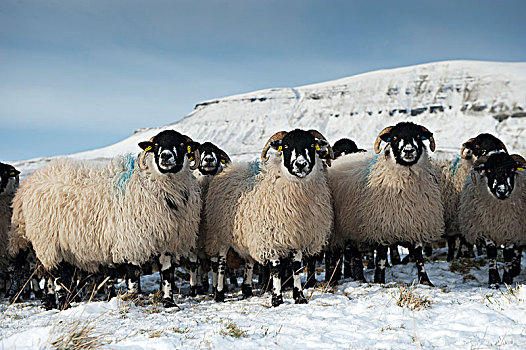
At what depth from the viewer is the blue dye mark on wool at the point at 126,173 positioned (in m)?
7.20

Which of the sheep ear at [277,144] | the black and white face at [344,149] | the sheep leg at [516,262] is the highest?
the sheep ear at [277,144]

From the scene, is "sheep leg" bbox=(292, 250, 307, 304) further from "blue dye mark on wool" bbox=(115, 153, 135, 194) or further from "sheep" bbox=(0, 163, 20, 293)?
"sheep" bbox=(0, 163, 20, 293)

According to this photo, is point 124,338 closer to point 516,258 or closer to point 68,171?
point 68,171

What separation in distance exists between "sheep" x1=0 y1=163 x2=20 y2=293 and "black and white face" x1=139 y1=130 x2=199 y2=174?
4008mm

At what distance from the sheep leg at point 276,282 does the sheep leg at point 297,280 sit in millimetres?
244

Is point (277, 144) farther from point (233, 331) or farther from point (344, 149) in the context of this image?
point (344, 149)

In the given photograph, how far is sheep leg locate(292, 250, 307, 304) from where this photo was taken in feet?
22.4

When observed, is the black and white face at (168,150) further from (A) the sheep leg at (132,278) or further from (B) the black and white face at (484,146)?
(B) the black and white face at (484,146)

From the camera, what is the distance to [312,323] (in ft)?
17.0

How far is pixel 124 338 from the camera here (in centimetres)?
436

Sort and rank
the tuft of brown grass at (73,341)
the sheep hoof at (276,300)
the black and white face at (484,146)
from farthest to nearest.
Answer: the black and white face at (484,146) < the sheep hoof at (276,300) < the tuft of brown grass at (73,341)

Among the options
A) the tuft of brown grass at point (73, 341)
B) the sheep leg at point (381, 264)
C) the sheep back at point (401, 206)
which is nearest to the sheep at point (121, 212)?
the tuft of brown grass at point (73, 341)

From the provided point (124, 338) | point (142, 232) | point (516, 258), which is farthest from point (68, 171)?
point (516, 258)

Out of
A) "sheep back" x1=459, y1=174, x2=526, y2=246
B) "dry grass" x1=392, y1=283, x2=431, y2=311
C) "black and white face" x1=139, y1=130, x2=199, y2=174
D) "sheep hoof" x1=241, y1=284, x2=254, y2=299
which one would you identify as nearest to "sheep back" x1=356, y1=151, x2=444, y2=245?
"sheep back" x1=459, y1=174, x2=526, y2=246
